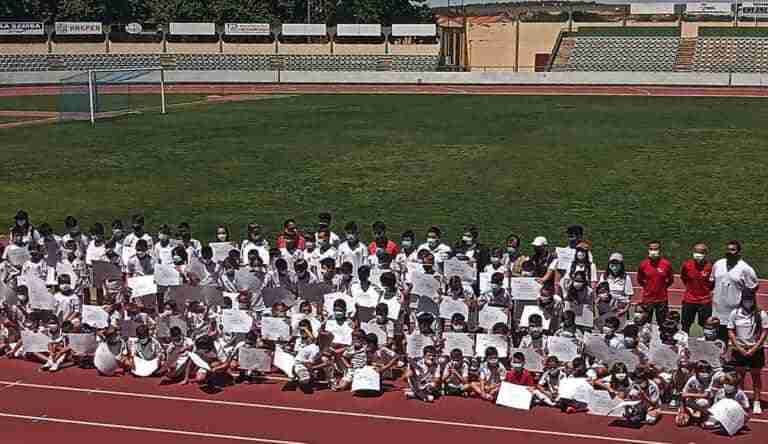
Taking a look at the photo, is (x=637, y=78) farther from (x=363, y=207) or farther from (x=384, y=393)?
(x=384, y=393)

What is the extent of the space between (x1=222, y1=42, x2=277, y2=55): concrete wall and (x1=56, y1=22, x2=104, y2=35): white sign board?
9271mm

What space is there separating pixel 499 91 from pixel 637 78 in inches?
368

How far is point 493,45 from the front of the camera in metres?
79.9

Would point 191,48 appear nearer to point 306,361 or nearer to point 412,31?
point 412,31

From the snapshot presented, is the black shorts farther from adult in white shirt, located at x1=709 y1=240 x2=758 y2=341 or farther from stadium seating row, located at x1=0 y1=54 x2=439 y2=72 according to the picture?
stadium seating row, located at x1=0 y1=54 x2=439 y2=72

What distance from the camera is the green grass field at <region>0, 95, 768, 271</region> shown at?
22031 millimetres

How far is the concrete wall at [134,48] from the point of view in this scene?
70250mm

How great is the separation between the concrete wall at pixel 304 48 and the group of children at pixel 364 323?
2203 inches

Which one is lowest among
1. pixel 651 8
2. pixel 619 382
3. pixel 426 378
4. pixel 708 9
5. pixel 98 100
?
pixel 426 378

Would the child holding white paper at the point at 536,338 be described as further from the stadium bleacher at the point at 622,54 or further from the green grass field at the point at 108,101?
the stadium bleacher at the point at 622,54

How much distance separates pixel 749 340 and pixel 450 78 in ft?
170

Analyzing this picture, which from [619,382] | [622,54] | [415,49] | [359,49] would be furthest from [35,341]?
[622,54]

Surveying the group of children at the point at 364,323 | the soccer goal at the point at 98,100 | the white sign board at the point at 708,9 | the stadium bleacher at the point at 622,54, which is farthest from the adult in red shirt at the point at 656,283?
the white sign board at the point at 708,9

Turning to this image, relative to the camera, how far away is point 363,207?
23.6m
